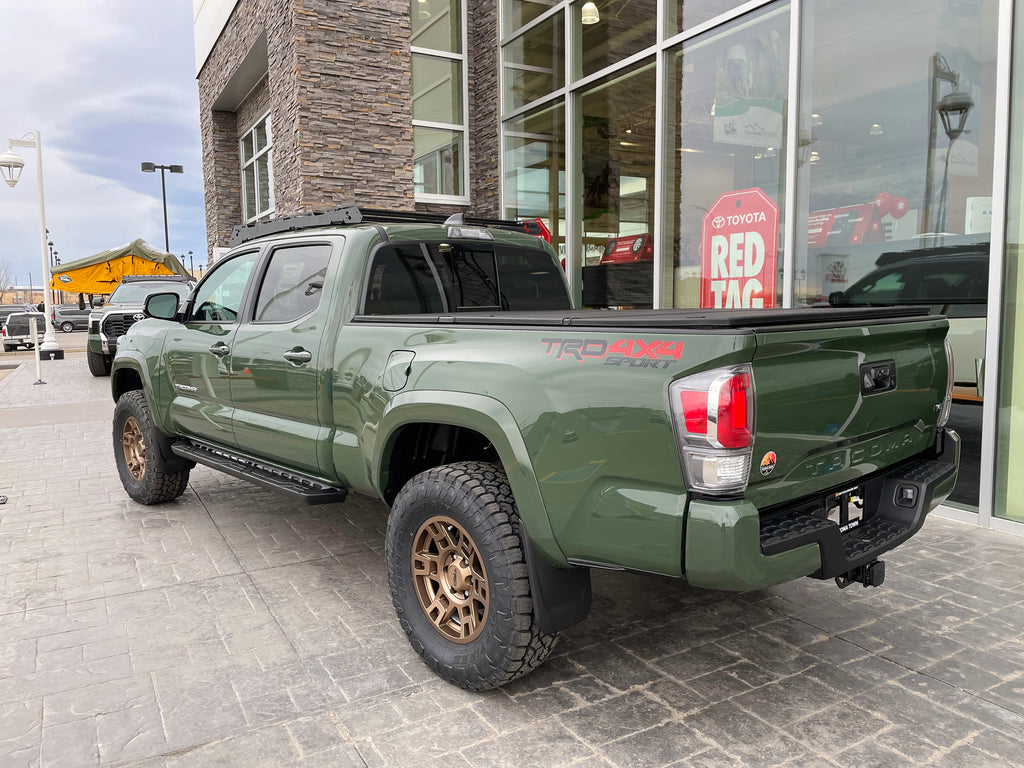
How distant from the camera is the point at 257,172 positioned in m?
17.5

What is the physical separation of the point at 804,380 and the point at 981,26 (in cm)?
431

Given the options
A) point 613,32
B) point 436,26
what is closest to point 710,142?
point 613,32

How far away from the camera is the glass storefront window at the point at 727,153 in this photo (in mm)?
6914

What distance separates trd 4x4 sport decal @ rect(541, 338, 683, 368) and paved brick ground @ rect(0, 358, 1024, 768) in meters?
1.35

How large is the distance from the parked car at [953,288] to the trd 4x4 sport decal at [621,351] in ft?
11.3

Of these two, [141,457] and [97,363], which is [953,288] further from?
[97,363]

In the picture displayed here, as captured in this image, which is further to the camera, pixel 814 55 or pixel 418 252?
pixel 814 55

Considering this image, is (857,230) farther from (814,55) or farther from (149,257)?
(149,257)

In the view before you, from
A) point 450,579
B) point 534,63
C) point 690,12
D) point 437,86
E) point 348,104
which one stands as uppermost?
point 437,86

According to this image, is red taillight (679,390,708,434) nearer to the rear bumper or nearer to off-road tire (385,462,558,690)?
the rear bumper

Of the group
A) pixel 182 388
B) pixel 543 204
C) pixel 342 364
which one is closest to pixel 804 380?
pixel 342 364

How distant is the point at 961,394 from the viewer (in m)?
5.35

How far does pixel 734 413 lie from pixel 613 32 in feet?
27.7

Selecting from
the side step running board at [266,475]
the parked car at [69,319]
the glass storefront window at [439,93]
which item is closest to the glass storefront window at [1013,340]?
the side step running board at [266,475]
